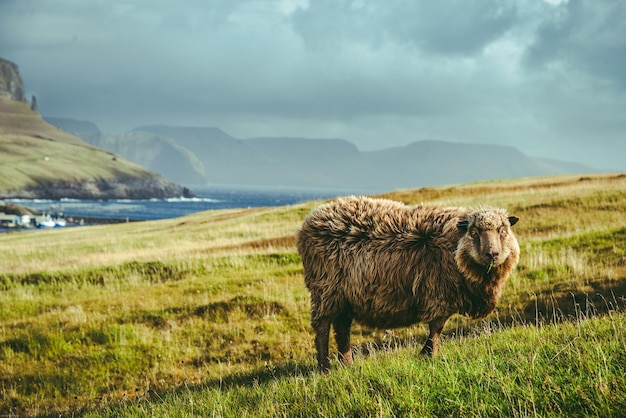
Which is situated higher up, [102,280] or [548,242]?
[548,242]

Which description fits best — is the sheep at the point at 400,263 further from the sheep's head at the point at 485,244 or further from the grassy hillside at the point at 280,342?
the grassy hillside at the point at 280,342

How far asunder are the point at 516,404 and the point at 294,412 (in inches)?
85.8

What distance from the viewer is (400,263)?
8344 mm

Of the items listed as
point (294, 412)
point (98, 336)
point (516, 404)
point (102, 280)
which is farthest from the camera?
point (102, 280)

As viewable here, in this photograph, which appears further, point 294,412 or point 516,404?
point 294,412

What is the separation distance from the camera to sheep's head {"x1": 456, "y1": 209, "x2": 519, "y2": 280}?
745 centimetres

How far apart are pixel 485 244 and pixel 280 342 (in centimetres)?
608

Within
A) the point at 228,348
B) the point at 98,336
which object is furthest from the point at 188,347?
the point at 98,336

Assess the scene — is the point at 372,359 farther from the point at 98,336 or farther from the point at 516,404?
the point at 98,336

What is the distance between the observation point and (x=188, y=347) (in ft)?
40.0

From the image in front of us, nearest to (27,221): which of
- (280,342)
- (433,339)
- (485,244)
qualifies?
(280,342)

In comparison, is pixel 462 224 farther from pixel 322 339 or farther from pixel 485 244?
pixel 322 339

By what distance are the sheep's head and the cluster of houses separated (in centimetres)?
13745

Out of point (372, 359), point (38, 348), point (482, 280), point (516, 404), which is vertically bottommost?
point (38, 348)
